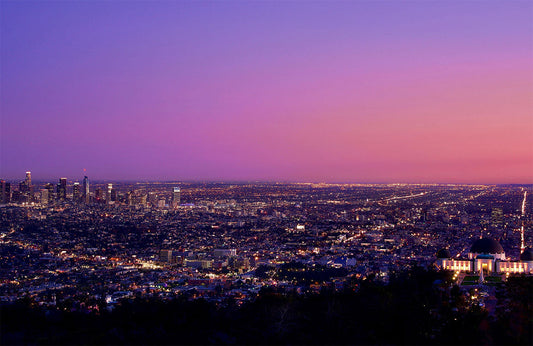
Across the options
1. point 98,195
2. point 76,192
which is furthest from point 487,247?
point 76,192

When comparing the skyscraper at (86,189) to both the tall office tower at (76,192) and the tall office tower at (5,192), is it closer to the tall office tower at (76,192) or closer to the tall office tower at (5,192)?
the tall office tower at (76,192)

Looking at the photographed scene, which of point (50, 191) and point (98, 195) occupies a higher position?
point (50, 191)

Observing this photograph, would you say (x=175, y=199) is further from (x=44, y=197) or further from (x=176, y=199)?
(x=44, y=197)

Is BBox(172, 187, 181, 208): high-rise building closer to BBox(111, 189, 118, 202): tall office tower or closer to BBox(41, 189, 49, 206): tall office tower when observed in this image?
BBox(111, 189, 118, 202): tall office tower

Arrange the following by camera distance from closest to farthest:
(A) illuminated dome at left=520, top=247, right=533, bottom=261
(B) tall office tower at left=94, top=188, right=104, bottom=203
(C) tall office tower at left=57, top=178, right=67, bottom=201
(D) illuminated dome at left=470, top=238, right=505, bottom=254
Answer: (A) illuminated dome at left=520, top=247, right=533, bottom=261, (D) illuminated dome at left=470, top=238, right=505, bottom=254, (C) tall office tower at left=57, top=178, right=67, bottom=201, (B) tall office tower at left=94, top=188, right=104, bottom=203

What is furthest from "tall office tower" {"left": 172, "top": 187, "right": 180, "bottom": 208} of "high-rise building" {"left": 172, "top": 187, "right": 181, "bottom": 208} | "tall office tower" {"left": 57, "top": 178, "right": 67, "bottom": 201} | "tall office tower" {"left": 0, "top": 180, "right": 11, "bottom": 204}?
"tall office tower" {"left": 0, "top": 180, "right": 11, "bottom": 204}

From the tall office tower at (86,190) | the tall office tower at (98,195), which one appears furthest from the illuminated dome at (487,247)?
the tall office tower at (86,190)
